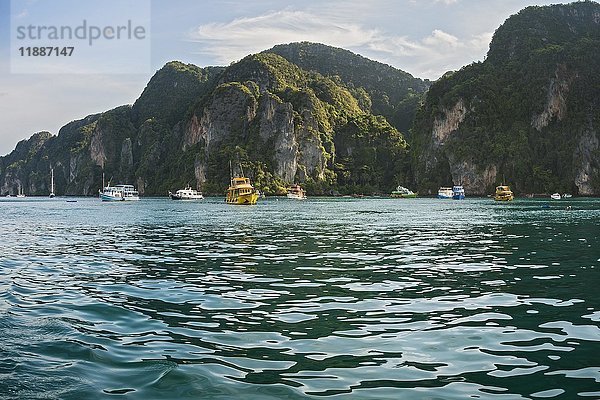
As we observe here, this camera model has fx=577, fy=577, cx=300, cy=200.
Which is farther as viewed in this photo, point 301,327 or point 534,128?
point 534,128

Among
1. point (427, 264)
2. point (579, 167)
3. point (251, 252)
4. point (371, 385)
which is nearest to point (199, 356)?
point (371, 385)

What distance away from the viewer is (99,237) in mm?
34406

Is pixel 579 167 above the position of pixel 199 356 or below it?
above

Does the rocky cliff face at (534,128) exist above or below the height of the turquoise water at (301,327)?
above

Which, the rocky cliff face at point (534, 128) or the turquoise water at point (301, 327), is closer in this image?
the turquoise water at point (301, 327)

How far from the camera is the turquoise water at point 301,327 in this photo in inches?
299

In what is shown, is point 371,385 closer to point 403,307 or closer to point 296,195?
point 403,307

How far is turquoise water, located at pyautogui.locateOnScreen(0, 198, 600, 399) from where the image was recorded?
299 inches

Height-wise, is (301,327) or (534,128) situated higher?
(534,128)

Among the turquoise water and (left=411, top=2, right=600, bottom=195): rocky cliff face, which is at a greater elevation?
(left=411, top=2, right=600, bottom=195): rocky cliff face

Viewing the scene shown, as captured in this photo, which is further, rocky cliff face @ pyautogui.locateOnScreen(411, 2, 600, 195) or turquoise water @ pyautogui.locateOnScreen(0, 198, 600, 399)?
rocky cliff face @ pyautogui.locateOnScreen(411, 2, 600, 195)

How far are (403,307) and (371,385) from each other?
545 cm

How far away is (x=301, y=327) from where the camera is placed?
10.8 m

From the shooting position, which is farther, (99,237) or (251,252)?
(99,237)
